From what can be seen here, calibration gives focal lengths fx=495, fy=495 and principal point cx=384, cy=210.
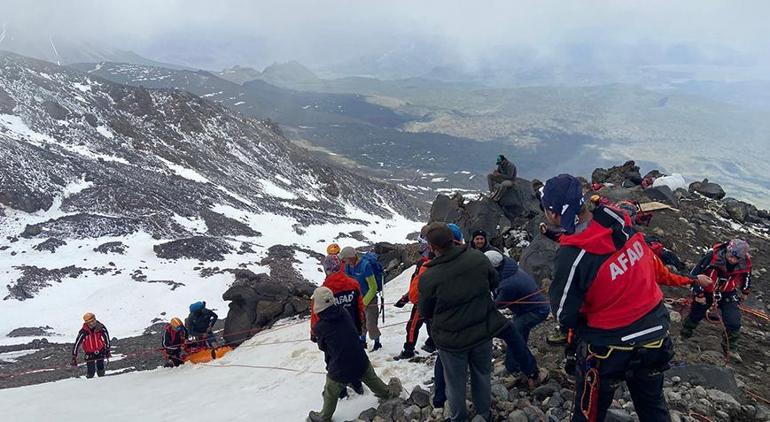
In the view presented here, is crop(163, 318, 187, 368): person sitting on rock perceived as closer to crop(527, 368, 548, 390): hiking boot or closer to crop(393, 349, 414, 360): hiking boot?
crop(393, 349, 414, 360): hiking boot

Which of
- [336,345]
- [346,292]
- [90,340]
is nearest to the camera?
[336,345]

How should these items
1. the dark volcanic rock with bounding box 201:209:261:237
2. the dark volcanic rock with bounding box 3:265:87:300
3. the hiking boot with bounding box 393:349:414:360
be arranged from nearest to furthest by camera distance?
1. the hiking boot with bounding box 393:349:414:360
2. the dark volcanic rock with bounding box 3:265:87:300
3. the dark volcanic rock with bounding box 201:209:261:237

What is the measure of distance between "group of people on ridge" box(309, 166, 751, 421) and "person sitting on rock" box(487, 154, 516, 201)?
34.7 ft

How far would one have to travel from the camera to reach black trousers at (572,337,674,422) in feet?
14.3

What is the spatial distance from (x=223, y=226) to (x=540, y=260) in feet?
156

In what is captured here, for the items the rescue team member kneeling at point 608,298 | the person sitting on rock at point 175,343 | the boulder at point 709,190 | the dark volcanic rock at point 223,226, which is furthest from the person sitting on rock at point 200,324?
the dark volcanic rock at point 223,226

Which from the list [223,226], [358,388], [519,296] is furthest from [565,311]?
[223,226]

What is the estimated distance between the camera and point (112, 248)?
41.2m

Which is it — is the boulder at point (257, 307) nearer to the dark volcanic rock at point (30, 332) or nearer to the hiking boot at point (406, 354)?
the hiking boot at point (406, 354)

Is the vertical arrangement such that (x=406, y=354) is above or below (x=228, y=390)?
above

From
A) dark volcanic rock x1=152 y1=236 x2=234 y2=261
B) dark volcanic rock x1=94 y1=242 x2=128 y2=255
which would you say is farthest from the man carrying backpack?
dark volcanic rock x1=94 y1=242 x2=128 y2=255

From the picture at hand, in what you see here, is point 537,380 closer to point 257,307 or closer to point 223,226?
point 257,307

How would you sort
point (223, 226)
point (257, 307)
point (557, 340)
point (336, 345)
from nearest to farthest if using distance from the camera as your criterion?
1. point (336, 345)
2. point (557, 340)
3. point (257, 307)
4. point (223, 226)

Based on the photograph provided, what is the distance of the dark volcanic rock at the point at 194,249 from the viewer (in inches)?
1655
